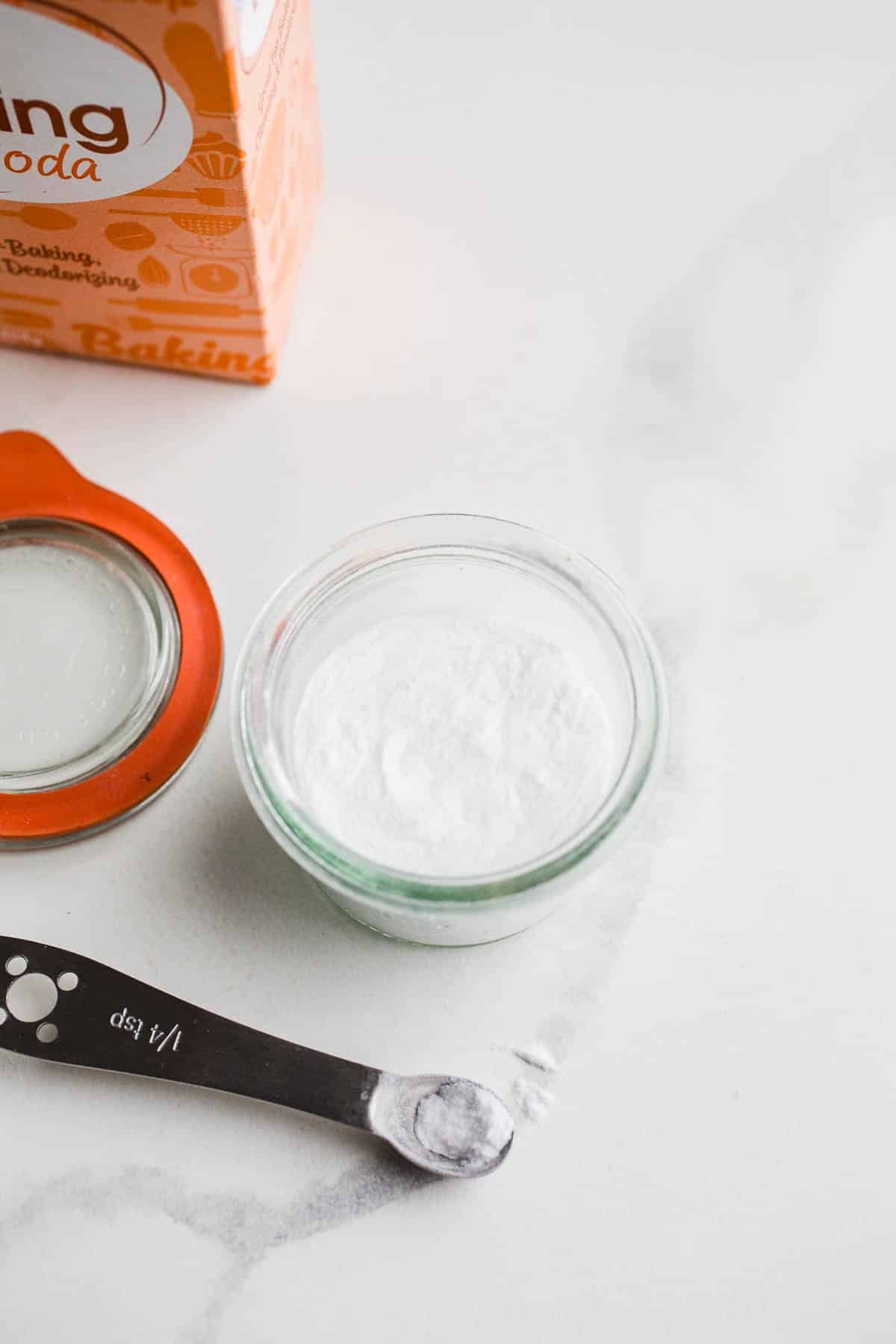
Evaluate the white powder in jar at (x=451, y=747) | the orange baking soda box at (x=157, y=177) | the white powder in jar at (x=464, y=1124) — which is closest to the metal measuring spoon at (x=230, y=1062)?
the white powder in jar at (x=464, y=1124)

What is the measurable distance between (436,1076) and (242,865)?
16 cm

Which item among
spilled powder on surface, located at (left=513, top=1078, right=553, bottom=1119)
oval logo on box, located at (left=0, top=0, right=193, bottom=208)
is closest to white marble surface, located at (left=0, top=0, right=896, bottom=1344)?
spilled powder on surface, located at (left=513, top=1078, right=553, bottom=1119)

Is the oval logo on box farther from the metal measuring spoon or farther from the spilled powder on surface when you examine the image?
the spilled powder on surface

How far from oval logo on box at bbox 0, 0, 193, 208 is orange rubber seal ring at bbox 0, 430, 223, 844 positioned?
16cm

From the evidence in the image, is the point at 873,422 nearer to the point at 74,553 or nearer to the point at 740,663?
the point at 740,663

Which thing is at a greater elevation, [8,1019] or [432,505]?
[432,505]

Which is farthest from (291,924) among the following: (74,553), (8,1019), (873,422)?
(873,422)

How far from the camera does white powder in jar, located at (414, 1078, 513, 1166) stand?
2.12ft

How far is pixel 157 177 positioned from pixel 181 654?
10.4 inches

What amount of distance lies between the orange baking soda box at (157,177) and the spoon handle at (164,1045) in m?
0.40

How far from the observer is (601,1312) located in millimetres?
633

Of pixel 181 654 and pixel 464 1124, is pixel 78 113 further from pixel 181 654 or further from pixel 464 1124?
pixel 464 1124

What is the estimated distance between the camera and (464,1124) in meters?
0.65

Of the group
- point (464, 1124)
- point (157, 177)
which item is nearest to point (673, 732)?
point (464, 1124)
